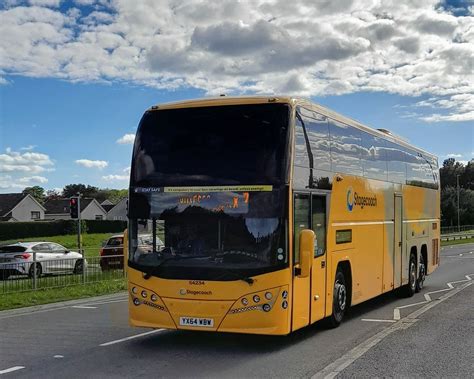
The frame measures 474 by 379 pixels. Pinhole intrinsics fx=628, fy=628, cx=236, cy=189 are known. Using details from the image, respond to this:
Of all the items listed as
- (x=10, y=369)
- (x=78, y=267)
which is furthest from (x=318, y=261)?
(x=78, y=267)

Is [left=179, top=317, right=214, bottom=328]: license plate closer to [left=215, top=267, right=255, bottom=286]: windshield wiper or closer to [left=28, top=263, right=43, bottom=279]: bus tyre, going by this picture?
[left=215, top=267, right=255, bottom=286]: windshield wiper

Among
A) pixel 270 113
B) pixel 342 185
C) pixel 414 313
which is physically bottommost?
pixel 414 313

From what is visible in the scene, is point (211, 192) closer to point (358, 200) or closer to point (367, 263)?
point (358, 200)

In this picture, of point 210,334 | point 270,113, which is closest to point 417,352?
point 210,334

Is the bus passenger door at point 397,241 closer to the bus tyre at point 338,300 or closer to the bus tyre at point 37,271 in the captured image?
the bus tyre at point 338,300

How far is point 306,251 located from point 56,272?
1169 centimetres

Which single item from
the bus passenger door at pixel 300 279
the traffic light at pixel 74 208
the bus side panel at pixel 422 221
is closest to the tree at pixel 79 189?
the traffic light at pixel 74 208

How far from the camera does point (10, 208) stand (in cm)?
8831

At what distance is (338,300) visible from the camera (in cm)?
1084

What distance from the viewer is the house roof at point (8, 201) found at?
87963 mm

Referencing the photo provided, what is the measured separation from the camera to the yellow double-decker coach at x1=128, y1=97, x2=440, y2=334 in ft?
28.1

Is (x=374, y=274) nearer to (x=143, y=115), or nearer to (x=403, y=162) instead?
(x=403, y=162)

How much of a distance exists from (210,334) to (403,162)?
24.4 ft

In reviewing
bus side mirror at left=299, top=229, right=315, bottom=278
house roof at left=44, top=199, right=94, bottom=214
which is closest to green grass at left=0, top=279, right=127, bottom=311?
bus side mirror at left=299, top=229, right=315, bottom=278
